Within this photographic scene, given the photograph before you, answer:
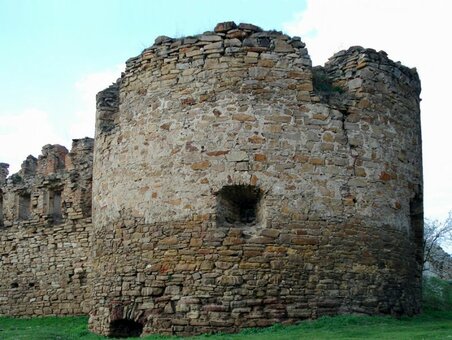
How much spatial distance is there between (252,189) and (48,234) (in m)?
6.81

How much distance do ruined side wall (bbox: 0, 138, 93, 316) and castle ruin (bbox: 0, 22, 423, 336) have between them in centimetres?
332

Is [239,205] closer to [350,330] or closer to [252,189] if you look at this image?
[252,189]

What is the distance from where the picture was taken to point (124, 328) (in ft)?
36.7

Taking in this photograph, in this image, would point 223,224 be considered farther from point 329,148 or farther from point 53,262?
point 53,262

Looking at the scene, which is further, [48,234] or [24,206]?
[24,206]

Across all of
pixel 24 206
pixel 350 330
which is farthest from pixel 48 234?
pixel 350 330

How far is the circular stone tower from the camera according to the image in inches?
404

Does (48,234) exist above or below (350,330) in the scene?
above

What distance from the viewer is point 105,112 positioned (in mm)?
12586

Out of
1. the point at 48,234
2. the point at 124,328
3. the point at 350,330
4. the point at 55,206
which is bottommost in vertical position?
the point at 124,328

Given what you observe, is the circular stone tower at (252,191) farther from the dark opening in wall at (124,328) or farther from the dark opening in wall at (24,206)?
the dark opening in wall at (24,206)

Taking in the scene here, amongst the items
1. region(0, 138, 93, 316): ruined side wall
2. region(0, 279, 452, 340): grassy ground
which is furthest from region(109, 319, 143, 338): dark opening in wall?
region(0, 138, 93, 316): ruined side wall

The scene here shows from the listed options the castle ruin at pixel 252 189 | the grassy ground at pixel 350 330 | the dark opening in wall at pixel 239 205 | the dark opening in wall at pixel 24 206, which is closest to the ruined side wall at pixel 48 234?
the dark opening in wall at pixel 24 206

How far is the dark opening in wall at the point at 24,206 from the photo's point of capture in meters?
16.9
